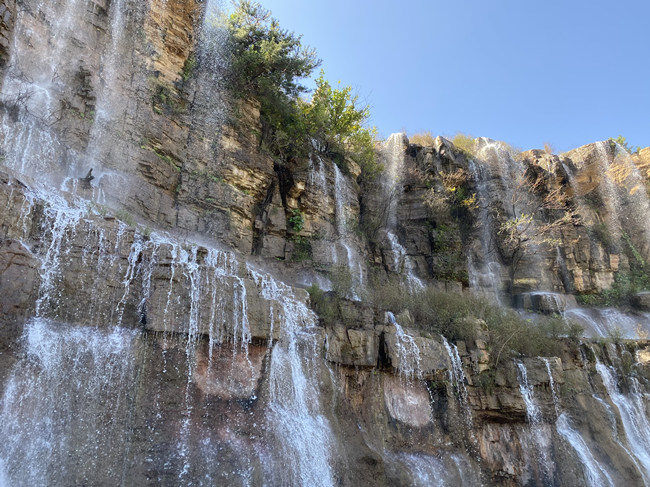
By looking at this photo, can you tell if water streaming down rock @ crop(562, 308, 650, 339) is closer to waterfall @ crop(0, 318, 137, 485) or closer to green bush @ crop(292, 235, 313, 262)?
green bush @ crop(292, 235, 313, 262)

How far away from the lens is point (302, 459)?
7.66 meters

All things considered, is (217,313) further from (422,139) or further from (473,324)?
(422,139)

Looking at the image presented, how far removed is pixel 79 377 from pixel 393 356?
626 cm

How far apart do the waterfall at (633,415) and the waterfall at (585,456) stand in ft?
4.42

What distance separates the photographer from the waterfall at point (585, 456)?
10.6 m

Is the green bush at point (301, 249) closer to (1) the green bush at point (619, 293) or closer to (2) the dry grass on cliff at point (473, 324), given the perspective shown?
(2) the dry grass on cliff at point (473, 324)

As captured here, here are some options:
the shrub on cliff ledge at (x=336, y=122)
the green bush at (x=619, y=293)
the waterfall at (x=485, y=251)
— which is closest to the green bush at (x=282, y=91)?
the shrub on cliff ledge at (x=336, y=122)

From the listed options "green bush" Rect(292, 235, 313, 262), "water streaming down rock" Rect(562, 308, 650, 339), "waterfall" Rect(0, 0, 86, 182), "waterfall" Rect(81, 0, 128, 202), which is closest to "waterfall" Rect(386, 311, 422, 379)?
"green bush" Rect(292, 235, 313, 262)

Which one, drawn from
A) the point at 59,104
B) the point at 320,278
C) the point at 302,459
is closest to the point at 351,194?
the point at 320,278

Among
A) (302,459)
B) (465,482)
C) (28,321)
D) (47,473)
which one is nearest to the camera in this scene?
(47,473)

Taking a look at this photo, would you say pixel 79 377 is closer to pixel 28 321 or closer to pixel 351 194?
pixel 28 321

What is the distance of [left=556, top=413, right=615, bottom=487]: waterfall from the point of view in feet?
34.7

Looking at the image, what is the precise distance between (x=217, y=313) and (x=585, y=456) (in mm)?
9803

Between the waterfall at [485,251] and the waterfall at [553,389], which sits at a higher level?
the waterfall at [485,251]
